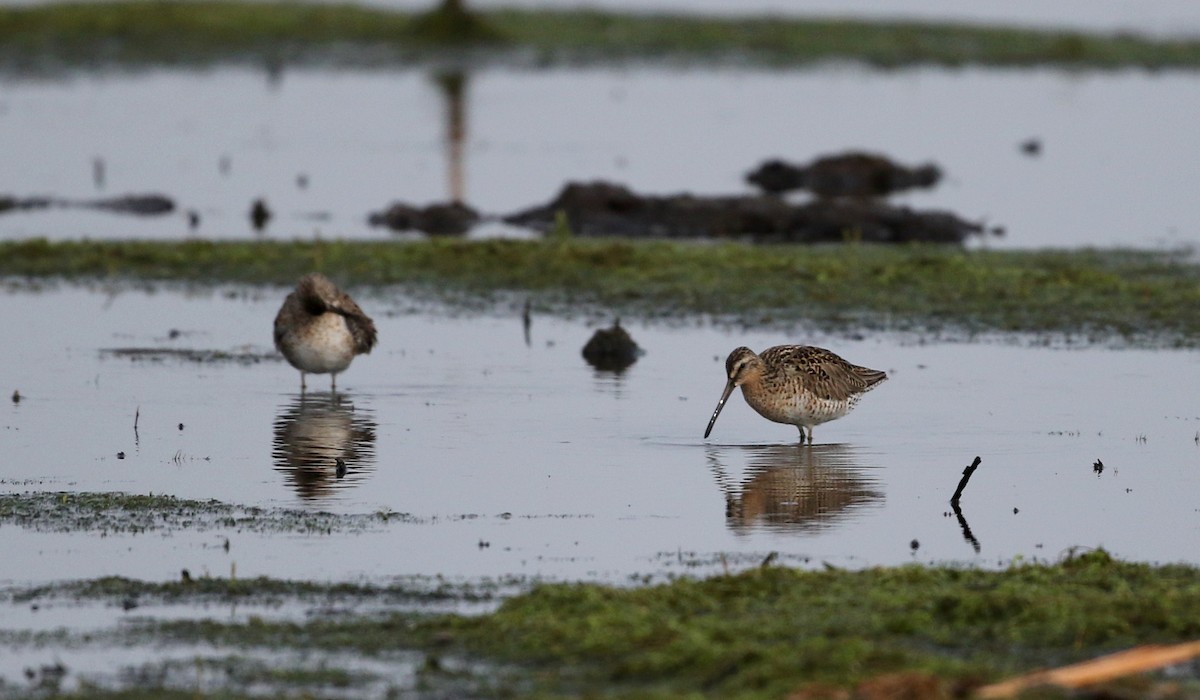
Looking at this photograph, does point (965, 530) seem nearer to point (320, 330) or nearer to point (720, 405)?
point (720, 405)

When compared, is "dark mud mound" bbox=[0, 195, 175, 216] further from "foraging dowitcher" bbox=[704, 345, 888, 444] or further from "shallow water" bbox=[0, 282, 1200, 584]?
"foraging dowitcher" bbox=[704, 345, 888, 444]

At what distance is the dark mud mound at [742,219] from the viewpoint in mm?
24703

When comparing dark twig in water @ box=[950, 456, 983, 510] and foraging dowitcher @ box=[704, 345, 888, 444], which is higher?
foraging dowitcher @ box=[704, 345, 888, 444]

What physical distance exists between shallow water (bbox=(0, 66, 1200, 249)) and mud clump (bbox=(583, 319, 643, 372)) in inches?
248

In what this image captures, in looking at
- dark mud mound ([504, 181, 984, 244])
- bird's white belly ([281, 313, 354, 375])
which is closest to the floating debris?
dark mud mound ([504, 181, 984, 244])

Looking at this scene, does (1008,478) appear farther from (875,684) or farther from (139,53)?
(139,53)

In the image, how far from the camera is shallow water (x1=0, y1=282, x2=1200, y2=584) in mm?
10172

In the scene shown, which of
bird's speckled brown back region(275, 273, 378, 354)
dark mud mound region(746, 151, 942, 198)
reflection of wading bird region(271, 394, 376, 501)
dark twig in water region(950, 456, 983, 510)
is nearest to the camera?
dark twig in water region(950, 456, 983, 510)

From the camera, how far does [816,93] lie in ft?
171

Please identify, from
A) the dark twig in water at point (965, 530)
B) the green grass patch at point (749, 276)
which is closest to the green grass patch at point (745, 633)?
the dark twig in water at point (965, 530)

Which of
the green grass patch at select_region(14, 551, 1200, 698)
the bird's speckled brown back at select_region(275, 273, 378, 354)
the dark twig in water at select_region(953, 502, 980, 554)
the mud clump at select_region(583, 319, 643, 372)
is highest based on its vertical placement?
the bird's speckled brown back at select_region(275, 273, 378, 354)

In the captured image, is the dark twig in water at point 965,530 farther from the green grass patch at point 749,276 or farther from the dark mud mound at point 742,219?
the dark mud mound at point 742,219

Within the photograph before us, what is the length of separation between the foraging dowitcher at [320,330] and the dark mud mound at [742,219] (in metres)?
9.48

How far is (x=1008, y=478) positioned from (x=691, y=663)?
4844mm
